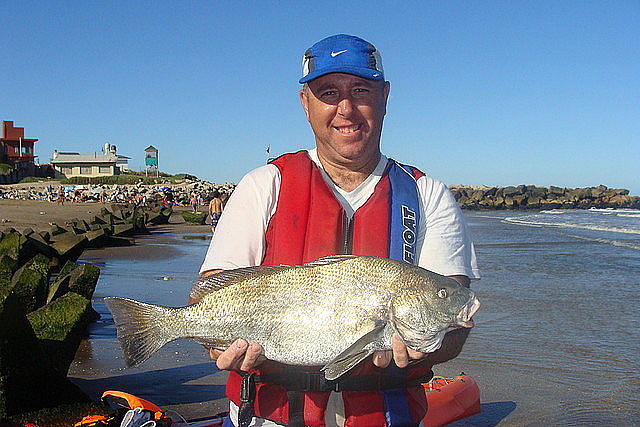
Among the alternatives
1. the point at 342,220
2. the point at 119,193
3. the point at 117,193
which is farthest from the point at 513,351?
the point at 119,193

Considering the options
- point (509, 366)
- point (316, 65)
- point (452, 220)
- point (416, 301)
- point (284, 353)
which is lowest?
point (509, 366)

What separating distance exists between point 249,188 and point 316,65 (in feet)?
2.30

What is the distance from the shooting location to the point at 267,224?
326cm

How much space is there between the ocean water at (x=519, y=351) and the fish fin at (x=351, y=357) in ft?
11.2

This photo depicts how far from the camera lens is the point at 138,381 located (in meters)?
6.73

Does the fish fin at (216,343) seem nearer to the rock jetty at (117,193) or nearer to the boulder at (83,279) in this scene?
the boulder at (83,279)

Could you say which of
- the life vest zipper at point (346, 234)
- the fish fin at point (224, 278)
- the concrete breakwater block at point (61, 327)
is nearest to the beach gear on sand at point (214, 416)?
the concrete breakwater block at point (61, 327)

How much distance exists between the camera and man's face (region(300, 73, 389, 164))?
324cm

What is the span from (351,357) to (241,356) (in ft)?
1.71

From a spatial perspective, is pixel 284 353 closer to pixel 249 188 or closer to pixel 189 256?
pixel 249 188

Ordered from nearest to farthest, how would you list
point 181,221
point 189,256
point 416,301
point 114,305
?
point 416,301, point 114,305, point 189,256, point 181,221

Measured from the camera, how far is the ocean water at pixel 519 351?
6602 millimetres

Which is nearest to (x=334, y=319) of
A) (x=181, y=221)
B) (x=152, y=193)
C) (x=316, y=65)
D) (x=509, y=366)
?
(x=316, y=65)

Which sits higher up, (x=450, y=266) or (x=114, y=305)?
(x=450, y=266)
